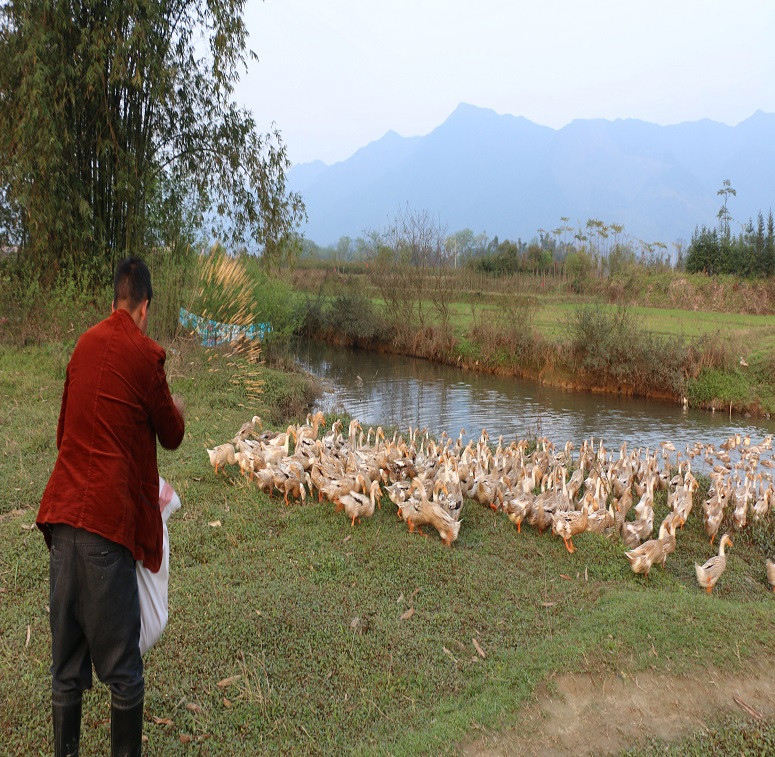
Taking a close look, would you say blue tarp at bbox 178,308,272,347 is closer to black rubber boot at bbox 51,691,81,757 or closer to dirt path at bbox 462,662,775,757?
black rubber boot at bbox 51,691,81,757

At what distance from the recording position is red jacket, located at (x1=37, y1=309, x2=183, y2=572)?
2.77 m

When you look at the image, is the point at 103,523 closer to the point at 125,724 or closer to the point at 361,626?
the point at 125,724

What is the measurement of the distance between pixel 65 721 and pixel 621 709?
2.95 m

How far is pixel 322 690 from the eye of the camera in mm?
3930

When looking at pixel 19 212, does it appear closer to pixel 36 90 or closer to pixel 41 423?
pixel 36 90

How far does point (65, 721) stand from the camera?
113 inches

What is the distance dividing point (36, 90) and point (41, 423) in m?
7.00

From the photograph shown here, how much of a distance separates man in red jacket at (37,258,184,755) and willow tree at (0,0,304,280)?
11720mm

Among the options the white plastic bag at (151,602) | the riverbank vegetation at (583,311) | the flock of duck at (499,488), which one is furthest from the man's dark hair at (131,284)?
the riverbank vegetation at (583,311)

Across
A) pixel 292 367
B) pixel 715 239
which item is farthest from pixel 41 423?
pixel 715 239

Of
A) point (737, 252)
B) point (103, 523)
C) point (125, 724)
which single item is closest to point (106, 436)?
point (103, 523)

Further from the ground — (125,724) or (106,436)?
(106,436)

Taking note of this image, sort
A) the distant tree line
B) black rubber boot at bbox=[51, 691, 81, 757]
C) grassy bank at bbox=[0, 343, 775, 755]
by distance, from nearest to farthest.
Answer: black rubber boot at bbox=[51, 691, 81, 757]
grassy bank at bbox=[0, 343, 775, 755]
the distant tree line

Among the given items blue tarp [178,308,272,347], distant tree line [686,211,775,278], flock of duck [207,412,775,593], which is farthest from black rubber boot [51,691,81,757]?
distant tree line [686,211,775,278]
